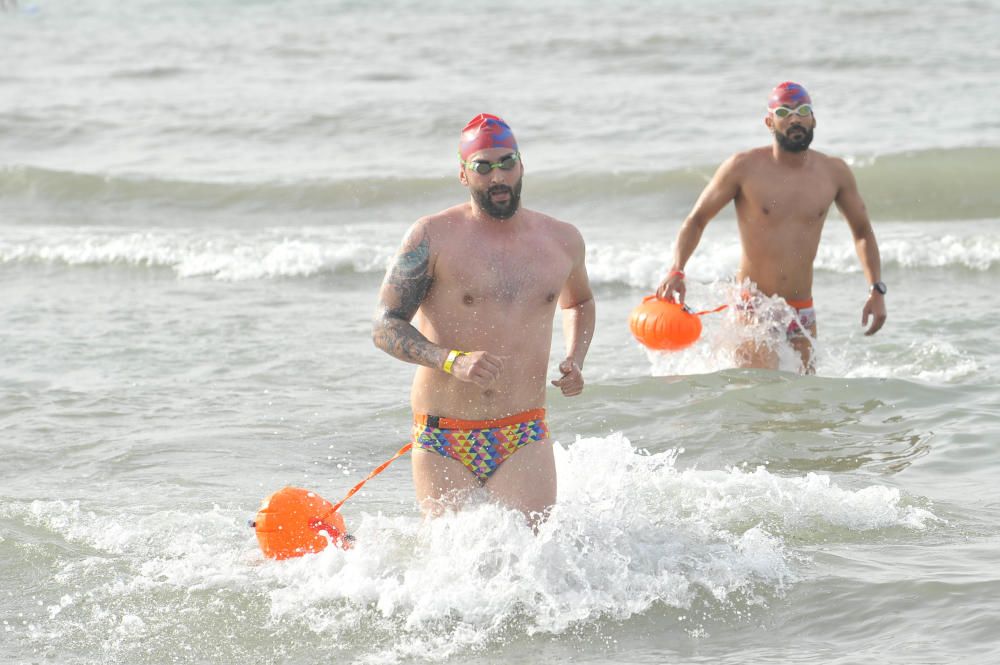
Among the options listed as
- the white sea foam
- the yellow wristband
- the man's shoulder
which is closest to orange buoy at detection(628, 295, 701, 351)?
the man's shoulder

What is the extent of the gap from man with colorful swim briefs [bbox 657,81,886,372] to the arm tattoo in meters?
3.38

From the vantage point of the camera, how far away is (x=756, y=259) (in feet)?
29.3

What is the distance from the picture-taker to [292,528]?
6.20 meters

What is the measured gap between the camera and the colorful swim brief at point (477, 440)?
5770mm

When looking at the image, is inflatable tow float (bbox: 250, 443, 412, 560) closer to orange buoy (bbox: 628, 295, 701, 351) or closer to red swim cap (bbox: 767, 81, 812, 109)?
orange buoy (bbox: 628, 295, 701, 351)

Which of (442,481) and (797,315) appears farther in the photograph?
(797,315)

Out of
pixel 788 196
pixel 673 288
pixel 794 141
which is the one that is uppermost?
Answer: pixel 794 141

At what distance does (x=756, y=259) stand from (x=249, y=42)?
24.9m

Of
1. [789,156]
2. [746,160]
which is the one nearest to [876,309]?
[789,156]

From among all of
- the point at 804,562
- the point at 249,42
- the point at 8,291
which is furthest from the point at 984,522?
the point at 249,42

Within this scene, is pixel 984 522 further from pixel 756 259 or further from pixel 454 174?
pixel 454 174

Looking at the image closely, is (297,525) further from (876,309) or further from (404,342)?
(876,309)

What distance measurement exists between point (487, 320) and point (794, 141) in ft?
12.1

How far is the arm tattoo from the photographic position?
5.49 meters
